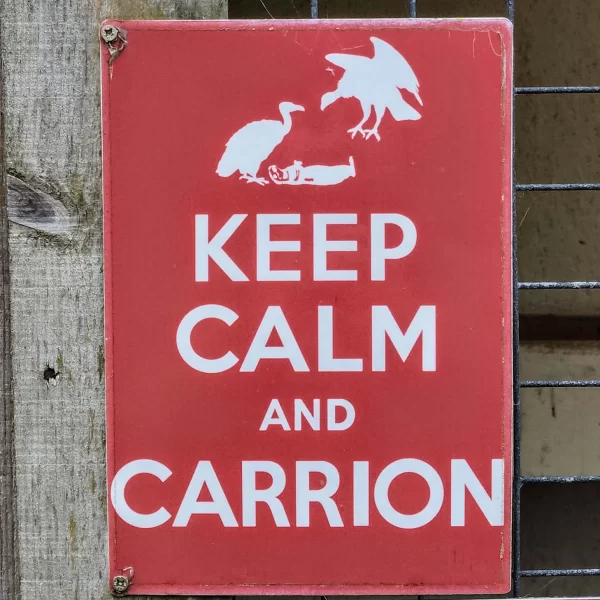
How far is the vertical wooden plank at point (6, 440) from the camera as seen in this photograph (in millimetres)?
1388

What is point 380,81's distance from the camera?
1.34 m

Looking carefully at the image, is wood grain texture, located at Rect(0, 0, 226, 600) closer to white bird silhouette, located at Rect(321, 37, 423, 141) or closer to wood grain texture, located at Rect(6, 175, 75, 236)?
wood grain texture, located at Rect(6, 175, 75, 236)

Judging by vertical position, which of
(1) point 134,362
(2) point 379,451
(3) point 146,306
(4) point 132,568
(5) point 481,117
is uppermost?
(5) point 481,117

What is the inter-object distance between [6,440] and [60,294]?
0.33 m

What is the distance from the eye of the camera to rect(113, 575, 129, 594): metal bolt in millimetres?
1369

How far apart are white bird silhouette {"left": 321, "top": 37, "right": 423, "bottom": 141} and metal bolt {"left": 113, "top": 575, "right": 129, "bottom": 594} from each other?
3.36ft

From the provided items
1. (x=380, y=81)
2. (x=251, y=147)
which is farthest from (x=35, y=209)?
(x=380, y=81)

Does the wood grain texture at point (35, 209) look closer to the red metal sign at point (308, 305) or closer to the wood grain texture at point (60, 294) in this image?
the wood grain texture at point (60, 294)

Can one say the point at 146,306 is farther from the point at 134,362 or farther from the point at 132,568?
the point at 132,568

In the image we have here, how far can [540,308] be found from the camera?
7.02 ft

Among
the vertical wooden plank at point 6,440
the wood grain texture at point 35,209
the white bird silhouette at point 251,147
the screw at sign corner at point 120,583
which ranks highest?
the white bird silhouette at point 251,147

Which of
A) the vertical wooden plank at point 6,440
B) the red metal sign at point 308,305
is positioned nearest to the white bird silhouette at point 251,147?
the red metal sign at point 308,305

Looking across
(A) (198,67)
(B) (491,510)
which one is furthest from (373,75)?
(B) (491,510)

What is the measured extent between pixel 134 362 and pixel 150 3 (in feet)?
2.45
